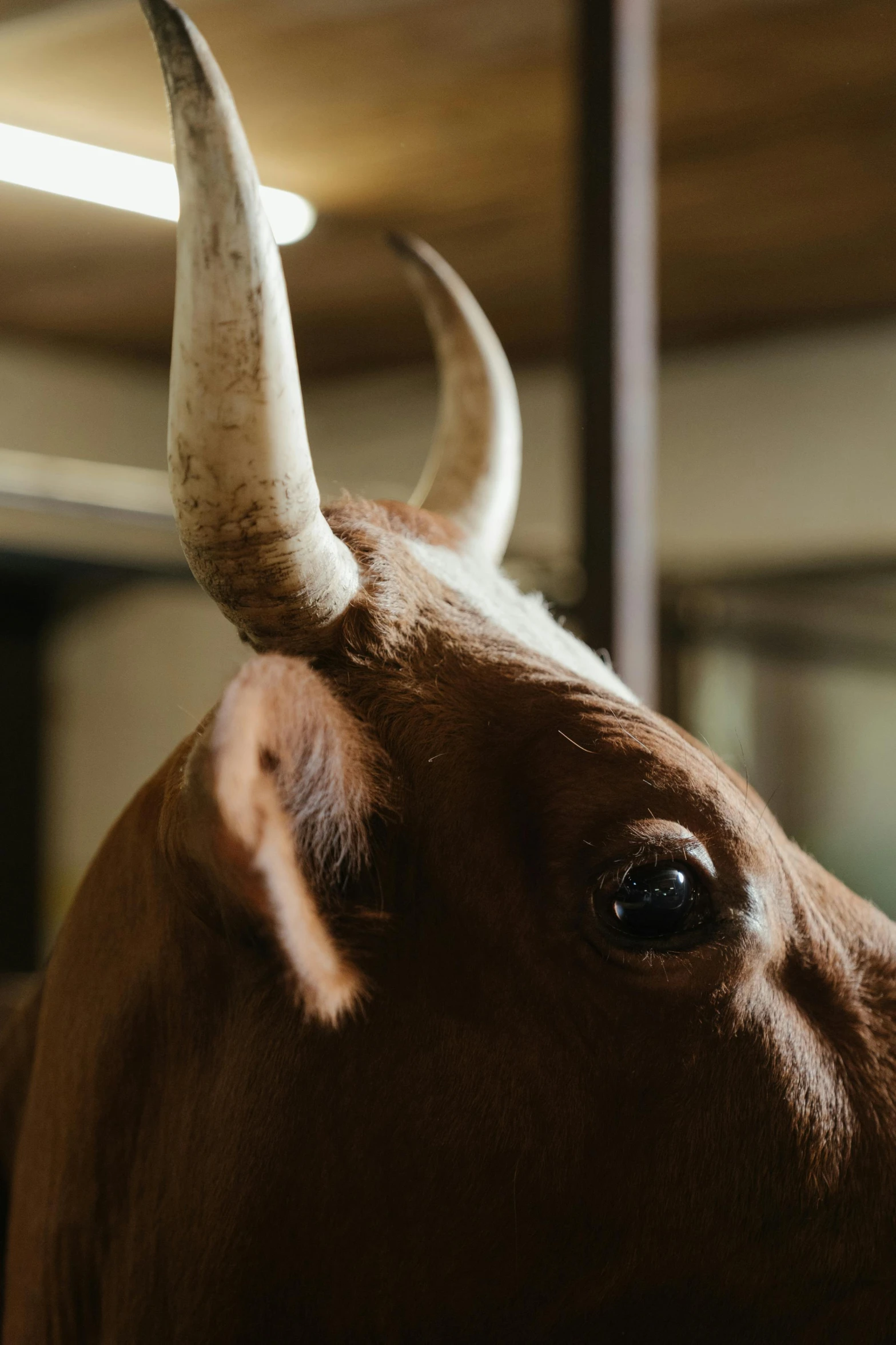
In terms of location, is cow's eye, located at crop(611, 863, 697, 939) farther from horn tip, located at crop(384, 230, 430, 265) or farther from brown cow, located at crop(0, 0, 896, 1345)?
horn tip, located at crop(384, 230, 430, 265)

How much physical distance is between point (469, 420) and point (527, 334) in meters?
4.10

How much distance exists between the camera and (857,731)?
6832mm

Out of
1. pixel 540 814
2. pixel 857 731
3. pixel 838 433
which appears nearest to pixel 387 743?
pixel 540 814

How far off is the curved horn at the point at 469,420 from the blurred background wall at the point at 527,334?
0.39ft

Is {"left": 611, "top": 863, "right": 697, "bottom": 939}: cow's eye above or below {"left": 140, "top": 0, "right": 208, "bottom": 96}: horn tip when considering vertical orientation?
below

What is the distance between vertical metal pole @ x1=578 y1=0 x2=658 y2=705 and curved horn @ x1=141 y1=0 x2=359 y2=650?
1.29 m

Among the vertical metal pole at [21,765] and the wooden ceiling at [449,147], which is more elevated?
the wooden ceiling at [449,147]

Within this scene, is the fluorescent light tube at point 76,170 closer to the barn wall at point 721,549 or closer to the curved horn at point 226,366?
the curved horn at point 226,366

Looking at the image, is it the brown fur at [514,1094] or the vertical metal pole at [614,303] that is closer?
the brown fur at [514,1094]

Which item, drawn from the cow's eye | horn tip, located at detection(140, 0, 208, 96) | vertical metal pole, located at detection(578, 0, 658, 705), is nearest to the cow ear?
the cow's eye

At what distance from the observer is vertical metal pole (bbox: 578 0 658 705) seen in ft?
6.91

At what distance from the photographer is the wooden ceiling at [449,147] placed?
1939mm

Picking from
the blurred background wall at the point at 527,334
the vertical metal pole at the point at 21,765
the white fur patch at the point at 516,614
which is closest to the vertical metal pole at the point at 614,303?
the blurred background wall at the point at 527,334

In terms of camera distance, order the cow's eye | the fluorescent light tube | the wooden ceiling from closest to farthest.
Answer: the cow's eye < the fluorescent light tube < the wooden ceiling
